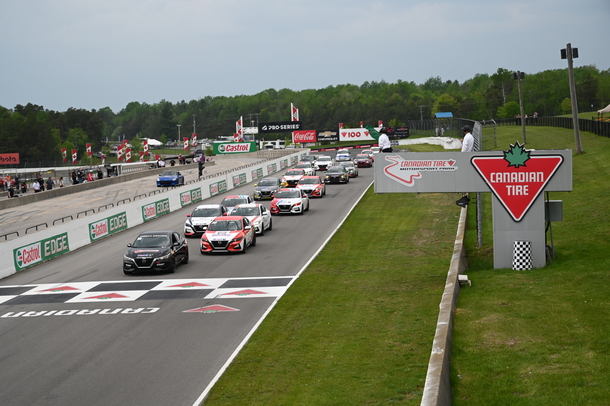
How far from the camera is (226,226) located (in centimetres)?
2759

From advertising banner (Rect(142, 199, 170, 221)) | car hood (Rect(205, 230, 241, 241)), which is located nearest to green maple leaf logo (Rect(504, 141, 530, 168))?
car hood (Rect(205, 230, 241, 241))

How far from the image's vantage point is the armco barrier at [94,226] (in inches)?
1015

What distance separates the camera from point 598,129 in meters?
50.5

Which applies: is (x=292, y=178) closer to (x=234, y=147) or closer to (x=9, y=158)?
(x=234, y=147)

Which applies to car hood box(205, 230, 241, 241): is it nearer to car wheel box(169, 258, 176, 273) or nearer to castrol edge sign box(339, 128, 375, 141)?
car wheel box(169, 258, 176, 273)

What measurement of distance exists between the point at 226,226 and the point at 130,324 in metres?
11.7

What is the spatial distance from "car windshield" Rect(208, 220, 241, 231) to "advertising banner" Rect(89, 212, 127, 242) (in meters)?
7.35

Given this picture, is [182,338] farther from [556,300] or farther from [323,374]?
[556,300]

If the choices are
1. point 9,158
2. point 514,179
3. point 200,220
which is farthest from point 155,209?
point 9,158

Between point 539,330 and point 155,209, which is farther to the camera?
point 155,209

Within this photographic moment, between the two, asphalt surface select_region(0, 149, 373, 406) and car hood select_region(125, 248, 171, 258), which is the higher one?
car hood select_region(125, 248, 171, 258)

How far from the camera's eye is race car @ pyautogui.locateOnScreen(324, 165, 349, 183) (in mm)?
51875

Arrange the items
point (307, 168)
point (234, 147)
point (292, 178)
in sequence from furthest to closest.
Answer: point (234, 147) → point (307, 168) → point (292, 178)

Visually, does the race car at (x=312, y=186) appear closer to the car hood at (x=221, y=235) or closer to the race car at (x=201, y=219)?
the race car at (x=201, y=219)
